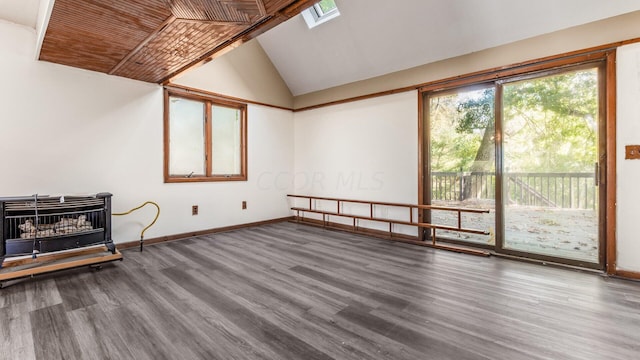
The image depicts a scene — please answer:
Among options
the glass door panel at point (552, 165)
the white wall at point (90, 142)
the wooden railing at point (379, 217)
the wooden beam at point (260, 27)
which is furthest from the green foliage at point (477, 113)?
the white wall at point (90, 142)

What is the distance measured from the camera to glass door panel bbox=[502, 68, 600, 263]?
296cm

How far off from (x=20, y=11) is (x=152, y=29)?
175 cm

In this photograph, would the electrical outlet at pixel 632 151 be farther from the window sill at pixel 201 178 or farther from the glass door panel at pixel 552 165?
the window sill at pixel 201 178

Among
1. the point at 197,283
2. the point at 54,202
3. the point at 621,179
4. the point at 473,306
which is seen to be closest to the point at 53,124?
the point at 54,202

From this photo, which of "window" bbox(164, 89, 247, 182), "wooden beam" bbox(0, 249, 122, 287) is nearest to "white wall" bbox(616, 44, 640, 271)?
"window" bbox(164, 89, 247, 182)

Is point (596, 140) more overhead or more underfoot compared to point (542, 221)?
more overhead

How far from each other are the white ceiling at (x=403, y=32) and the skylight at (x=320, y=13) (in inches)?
3.3

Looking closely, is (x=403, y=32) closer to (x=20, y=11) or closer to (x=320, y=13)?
(x=320, y=13)

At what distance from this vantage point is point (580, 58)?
289cm

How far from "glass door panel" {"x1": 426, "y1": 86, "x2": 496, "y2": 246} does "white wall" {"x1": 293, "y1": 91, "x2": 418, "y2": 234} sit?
294mm

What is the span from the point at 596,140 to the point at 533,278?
5.26ft

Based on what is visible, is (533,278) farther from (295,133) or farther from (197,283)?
(295,133)

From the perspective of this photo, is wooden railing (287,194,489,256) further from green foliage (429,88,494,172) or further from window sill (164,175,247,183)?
window sill (164,175,247,183)

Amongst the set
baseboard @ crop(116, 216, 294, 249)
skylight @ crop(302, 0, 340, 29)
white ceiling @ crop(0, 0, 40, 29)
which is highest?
skylight @ crop(302, 0, 340, 29)
